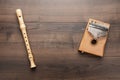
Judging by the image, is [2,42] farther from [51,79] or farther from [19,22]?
[51,79]

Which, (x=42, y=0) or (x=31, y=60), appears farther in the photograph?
(x=42, y=0)

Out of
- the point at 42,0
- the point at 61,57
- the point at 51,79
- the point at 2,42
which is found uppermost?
the point at 42,0

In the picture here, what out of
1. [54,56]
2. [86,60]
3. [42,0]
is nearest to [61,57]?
[54,56]

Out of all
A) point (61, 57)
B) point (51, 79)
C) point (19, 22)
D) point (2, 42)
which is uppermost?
point (19, 22)

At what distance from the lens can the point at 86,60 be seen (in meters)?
1.28

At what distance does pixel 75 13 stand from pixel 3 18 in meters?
0.45

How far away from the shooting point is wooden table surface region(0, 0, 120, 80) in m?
1.25

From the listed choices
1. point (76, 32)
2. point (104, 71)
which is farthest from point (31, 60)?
point (104, 71)

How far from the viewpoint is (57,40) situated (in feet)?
4.28

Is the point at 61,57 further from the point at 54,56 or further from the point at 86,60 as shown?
the point at 86,60

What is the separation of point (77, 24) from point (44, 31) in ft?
0.69

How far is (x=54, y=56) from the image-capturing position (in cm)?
128

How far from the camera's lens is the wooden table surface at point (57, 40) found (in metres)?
1.25

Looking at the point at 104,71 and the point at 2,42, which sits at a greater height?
the point at 2,42
